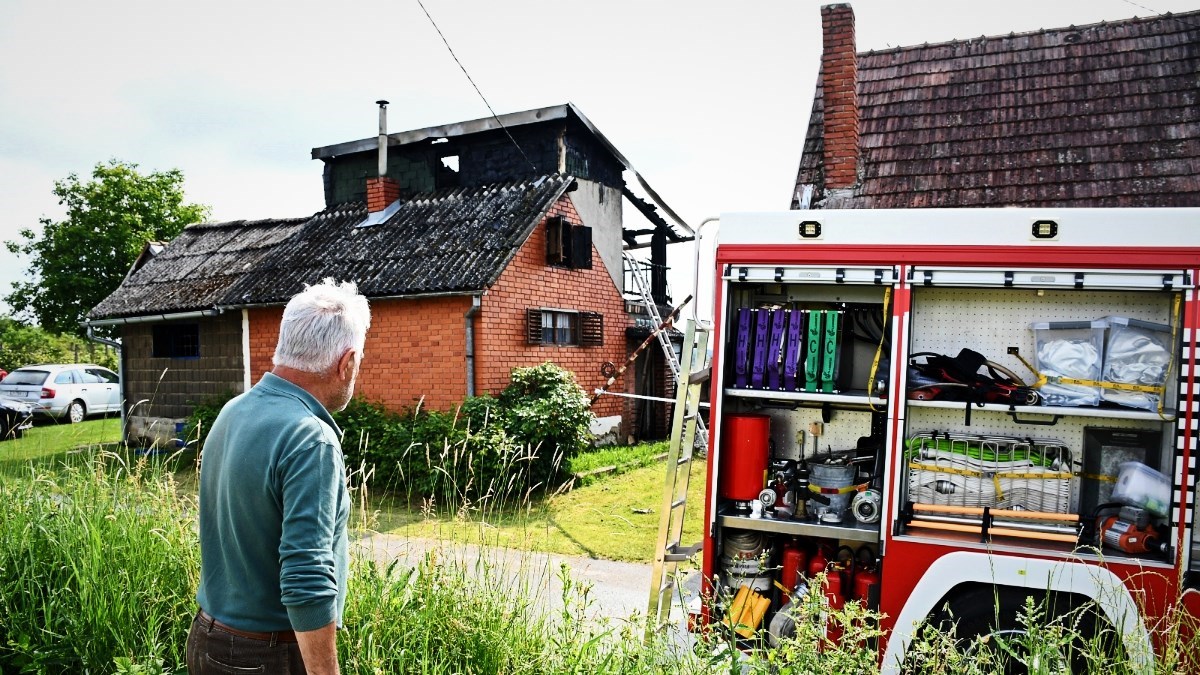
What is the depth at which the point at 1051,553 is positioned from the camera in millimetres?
3971

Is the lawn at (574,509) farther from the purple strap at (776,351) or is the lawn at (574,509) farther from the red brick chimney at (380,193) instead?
the red brick chimney at (380,193)

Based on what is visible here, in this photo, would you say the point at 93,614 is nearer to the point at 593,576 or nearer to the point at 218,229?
the point at 593,576

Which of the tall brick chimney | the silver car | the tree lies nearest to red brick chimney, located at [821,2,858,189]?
the tall brick chimney

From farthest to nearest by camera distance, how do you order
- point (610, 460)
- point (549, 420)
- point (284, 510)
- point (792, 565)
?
point (610, 460), point (549, 420), point (792, 565), point (284, 510)

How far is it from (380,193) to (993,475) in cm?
1439

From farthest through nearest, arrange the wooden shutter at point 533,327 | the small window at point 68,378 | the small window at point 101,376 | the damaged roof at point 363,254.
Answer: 1. the small window at point 101,376
2. the small window at point 68,378
3. the wooden shutter at point 533,327
4. the damaged roof at point 363,254

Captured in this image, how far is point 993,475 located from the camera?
4.54 metres

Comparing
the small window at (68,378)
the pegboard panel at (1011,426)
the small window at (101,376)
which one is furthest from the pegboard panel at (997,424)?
the small window at (101,376)

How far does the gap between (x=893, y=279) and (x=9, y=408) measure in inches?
731

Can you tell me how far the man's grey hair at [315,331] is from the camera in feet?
8.00

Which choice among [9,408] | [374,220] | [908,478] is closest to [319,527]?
[908,478]

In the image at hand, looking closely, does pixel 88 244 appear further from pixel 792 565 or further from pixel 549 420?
pixel 792 565

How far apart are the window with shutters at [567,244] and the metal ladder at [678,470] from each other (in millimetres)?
9003

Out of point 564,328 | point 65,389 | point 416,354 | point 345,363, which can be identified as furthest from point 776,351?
point 65,389
